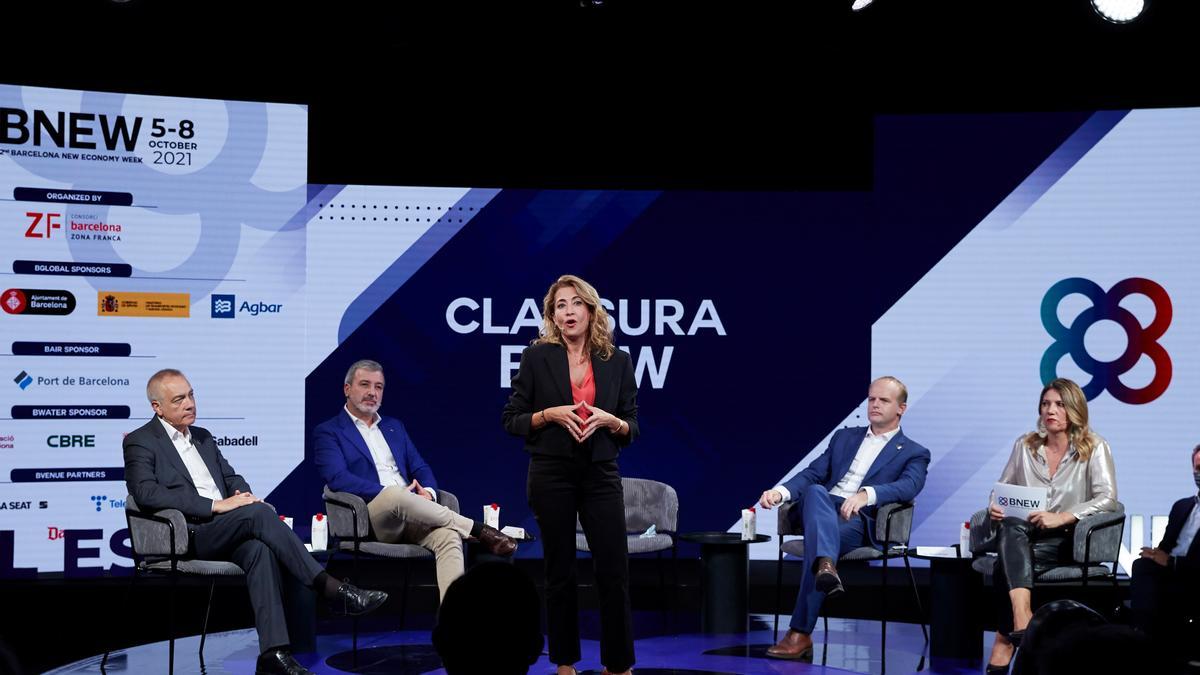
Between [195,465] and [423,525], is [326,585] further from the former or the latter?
[195,465]

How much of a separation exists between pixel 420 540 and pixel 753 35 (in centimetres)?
345

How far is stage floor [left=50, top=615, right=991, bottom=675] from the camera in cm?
486

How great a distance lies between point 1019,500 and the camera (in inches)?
192

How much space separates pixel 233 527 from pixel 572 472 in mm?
1476

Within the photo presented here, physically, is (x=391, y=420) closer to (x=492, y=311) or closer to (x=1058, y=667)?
(x=492, y=311)

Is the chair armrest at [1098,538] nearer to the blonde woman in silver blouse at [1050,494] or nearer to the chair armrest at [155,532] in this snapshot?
the blonde woman in silver blouse at [1050,494]

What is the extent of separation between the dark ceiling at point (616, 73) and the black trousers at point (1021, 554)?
2.71m

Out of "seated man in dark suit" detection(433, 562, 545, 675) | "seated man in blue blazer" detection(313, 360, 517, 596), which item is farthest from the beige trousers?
"seated man in dark suit" detection(433, 562, 545, 675)

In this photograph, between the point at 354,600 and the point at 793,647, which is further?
the point at 793,647

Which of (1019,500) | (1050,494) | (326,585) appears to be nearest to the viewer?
(326,585)

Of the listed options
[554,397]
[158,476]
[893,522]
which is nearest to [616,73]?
[893,522]

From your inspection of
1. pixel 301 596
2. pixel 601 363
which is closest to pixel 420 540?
pixel 301 596

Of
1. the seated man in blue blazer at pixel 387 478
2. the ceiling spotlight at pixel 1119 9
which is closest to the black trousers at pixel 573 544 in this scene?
the seated man in blue blazer at pixel 387 478

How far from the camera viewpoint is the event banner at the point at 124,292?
20.6ft
